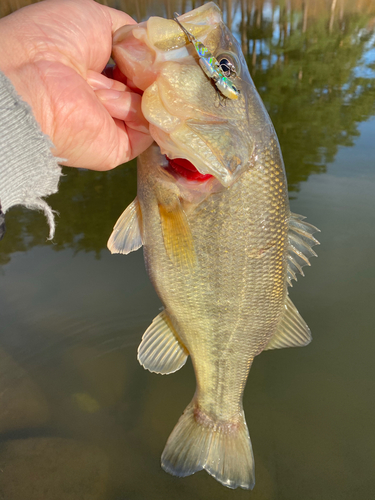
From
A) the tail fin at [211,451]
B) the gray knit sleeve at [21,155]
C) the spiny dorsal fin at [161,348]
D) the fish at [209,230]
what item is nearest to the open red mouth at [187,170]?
the fish at [209,230]

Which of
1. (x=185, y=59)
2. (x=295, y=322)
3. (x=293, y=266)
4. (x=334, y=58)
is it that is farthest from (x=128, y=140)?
(x=334, y=58)

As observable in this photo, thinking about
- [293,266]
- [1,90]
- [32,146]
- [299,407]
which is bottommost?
[299,407]

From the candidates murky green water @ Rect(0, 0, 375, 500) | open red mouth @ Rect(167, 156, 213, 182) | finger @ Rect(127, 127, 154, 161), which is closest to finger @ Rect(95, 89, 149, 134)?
finger @ Rect(127, 127, 154, 161)

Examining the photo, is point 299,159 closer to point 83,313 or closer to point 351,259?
point 351,259

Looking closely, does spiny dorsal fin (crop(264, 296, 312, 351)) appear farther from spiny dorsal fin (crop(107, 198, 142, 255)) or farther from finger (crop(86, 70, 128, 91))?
finger (crop(86, 70, 128, 91))

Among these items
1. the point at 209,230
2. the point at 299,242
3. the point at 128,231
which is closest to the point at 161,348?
the point at 128,231

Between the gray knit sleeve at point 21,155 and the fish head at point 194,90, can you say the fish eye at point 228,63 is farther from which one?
the gray knit sleeve at point 21,155
